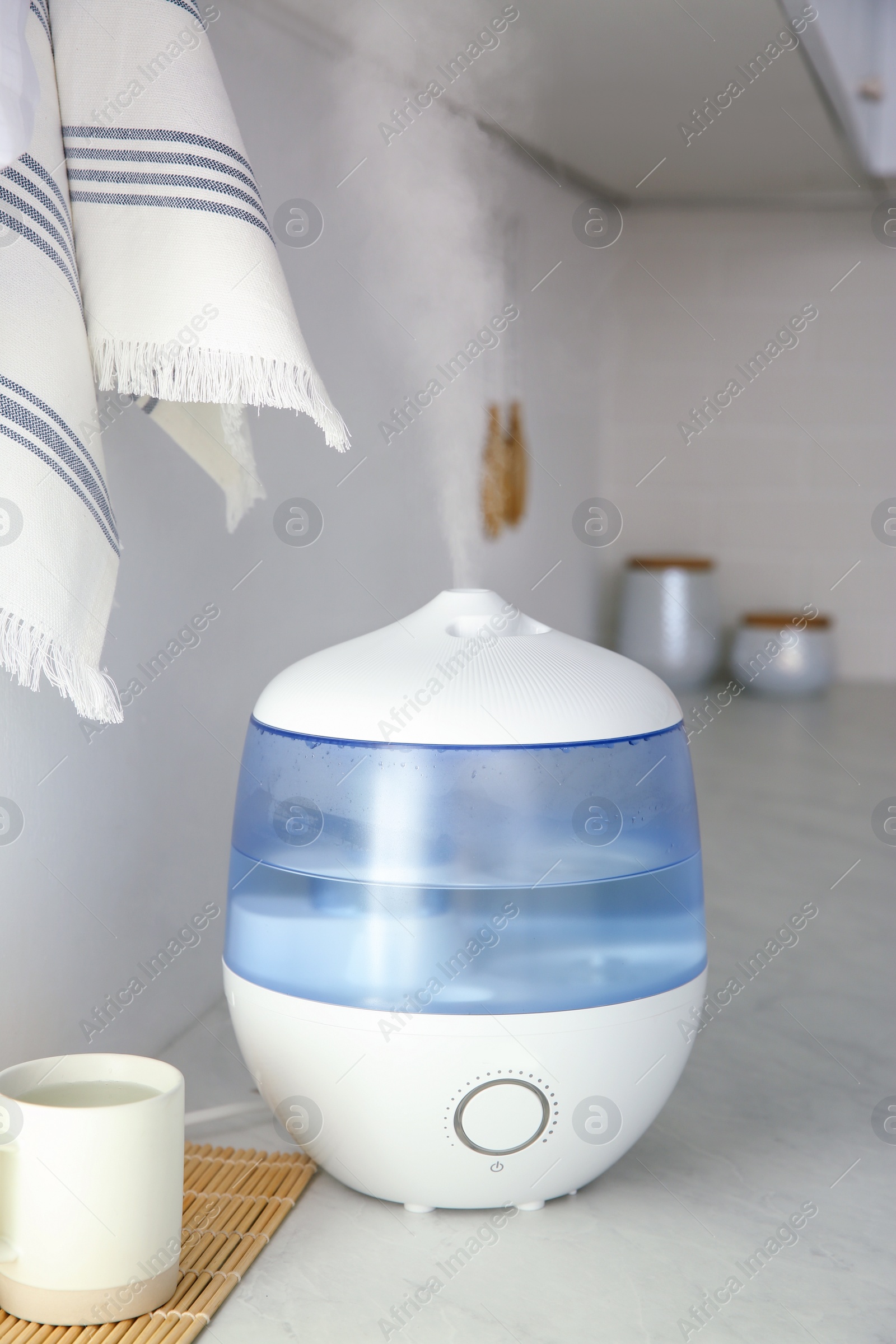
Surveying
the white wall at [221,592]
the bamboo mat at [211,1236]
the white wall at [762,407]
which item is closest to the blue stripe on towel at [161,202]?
the white wall at [221,592]

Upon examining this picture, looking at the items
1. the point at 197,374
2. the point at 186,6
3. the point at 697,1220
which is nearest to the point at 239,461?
the point at 197,374

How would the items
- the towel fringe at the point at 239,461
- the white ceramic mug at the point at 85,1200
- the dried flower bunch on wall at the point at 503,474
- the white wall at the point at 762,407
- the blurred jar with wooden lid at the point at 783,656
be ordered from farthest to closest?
the white wall at the point at 762,407, the blurred jar with wooden lid at the point at 783,656, the dried flower bunch on wall at the point at 503,474, the towel fringe at the point at 239,461, the white ceramic mug at the point at 85,1200

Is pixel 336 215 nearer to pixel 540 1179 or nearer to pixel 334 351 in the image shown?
pixel 334 351

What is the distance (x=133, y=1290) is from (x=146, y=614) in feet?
1.60

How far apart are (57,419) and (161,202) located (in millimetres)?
138

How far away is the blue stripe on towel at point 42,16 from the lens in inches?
26.4

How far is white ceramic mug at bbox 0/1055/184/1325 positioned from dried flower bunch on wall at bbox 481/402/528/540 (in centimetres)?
202

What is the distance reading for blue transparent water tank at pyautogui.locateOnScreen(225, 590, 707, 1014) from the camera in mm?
699

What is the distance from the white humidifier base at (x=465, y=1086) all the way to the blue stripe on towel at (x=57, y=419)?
313 millimetres

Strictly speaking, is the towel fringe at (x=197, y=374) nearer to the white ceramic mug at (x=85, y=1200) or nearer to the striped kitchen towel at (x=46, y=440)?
the striped kitchen towel at (x=46, y=440)

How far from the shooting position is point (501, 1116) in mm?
723

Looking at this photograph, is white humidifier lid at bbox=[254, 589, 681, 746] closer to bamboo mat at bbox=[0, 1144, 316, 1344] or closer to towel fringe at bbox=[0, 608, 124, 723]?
towel fringe at bbox=[0, 608, 124, 723]

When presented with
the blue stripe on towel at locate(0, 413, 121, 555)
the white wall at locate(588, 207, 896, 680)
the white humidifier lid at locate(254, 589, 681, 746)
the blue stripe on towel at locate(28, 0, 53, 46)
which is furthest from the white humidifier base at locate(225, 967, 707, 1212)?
the white wall at locate(588, 207, 896, 680)

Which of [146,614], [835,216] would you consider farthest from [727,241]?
[146,614]
